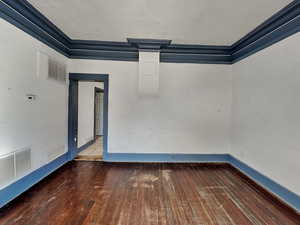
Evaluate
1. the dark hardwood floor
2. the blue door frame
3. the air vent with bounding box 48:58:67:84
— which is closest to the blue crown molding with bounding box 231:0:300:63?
the dark hardwood floor

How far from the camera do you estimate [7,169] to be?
2.18 meters

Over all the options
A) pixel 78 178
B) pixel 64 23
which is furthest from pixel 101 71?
pixel 78 178

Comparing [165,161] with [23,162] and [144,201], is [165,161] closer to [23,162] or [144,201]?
[144,201]

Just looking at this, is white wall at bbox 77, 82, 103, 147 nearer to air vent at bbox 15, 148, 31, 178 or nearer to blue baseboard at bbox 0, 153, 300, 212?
blue baseboard at bbox 0, 153, 300, 212

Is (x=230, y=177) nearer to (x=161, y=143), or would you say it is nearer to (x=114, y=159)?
(x=161, y=143)

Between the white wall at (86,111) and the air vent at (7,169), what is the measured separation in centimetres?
242

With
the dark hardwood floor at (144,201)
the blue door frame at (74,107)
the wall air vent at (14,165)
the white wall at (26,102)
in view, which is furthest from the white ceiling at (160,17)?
the dark hardwood floor at (144,201)

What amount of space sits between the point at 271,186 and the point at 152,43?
140 inches

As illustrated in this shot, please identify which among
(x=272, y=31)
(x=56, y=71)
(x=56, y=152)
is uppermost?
(x=272, y=31)

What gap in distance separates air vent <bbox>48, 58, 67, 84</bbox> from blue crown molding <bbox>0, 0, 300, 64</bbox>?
0.32m

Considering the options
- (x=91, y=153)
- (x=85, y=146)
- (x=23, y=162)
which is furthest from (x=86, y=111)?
(x=23, y=162)

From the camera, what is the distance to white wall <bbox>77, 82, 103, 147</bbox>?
192 inches

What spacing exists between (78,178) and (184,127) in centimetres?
262

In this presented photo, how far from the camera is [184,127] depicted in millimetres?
4016
